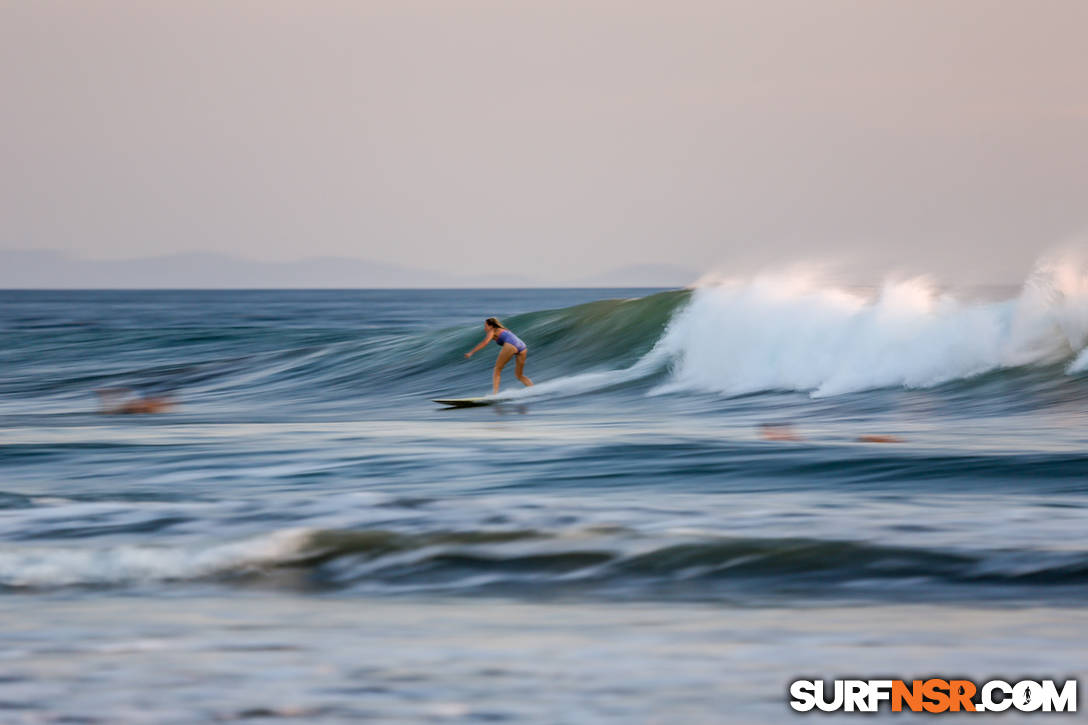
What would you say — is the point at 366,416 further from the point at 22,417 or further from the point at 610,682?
the point at 610,682

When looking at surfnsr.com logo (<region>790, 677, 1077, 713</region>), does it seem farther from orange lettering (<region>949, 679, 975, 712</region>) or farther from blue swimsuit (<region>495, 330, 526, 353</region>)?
blue swimsuit (<region>495, 330, 526, 353</region>)

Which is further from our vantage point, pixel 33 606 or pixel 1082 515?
pixel 1082 515

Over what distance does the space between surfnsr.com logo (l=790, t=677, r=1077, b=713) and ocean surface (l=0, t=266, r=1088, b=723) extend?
3.6 inches

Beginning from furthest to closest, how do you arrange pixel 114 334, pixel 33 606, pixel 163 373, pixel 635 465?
pixel 114 334, pixel 163 373, pixel 635 465, pixel 33 606

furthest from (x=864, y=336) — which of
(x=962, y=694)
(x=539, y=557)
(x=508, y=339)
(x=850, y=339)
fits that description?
(x=962, y=694)

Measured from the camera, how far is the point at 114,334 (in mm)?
40625

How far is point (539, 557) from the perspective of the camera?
6.52m

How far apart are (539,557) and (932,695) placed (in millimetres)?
2585

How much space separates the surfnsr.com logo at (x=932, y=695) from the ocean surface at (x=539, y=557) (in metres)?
0.09

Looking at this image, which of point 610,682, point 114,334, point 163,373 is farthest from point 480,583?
point 114,334

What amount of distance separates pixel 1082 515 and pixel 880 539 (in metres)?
1.39

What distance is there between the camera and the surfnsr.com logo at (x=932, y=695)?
13.6 ft

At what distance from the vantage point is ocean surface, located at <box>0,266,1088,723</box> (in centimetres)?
446

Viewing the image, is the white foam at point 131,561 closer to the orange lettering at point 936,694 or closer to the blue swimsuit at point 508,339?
the orange lettering at point 936,694
